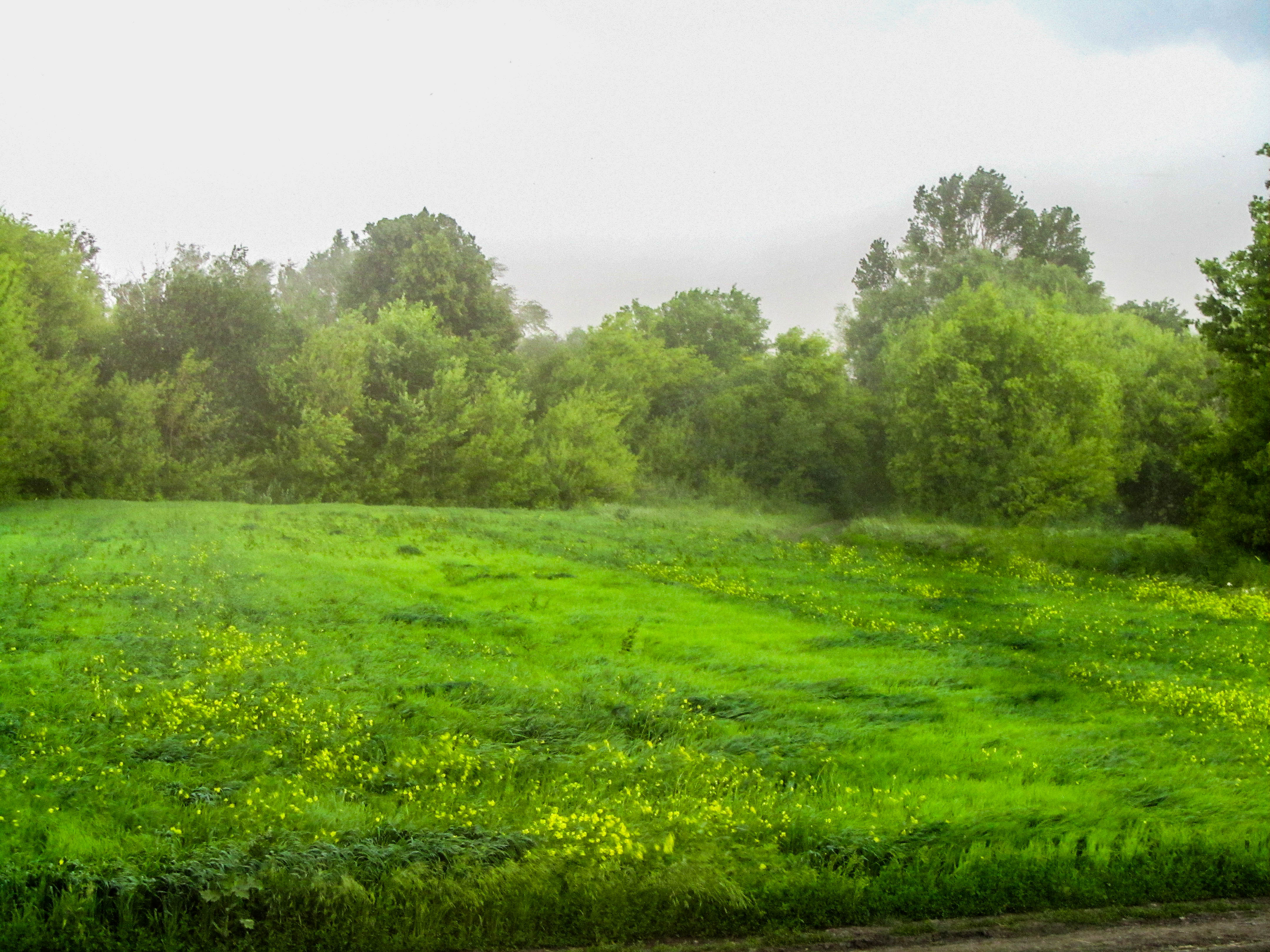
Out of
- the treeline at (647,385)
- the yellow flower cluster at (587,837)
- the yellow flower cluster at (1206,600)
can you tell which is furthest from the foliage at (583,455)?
the yellow flower cluster at (587,837)

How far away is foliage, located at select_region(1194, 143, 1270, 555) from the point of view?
13406mm

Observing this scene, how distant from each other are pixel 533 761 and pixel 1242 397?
13.8m

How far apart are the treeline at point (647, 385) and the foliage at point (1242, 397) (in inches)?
1.6

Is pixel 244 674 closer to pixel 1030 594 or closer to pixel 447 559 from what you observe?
pixel 447 559

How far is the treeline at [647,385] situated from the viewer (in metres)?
11.6

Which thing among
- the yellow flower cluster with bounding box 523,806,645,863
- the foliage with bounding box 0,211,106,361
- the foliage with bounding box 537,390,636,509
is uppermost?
the foliage with bounding box 0,211,106,361

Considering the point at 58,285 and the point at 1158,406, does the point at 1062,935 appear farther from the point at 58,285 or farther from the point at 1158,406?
the point at 1158,406

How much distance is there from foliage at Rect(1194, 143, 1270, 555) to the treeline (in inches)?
1.6

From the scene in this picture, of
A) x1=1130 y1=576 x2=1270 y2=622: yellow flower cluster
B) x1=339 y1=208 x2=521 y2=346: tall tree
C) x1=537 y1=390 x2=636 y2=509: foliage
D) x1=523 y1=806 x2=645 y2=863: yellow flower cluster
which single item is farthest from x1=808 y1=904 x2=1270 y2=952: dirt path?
x1=339 y1=208 x2=521 y2=346: tall tree

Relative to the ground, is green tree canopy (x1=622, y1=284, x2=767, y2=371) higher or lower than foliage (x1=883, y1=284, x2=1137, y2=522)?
higher

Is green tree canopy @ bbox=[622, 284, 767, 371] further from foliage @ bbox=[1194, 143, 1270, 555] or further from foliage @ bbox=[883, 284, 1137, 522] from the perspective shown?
foliage @ bbox=[1194, 143, 1270, 555]

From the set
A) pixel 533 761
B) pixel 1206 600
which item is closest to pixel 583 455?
pixel 1206 600

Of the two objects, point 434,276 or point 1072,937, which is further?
point 434,276

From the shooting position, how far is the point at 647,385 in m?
31.1
